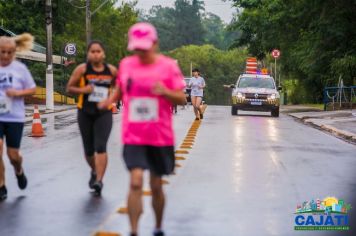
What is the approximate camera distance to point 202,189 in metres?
8.95

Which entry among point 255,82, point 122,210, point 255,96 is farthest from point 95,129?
point 255,82

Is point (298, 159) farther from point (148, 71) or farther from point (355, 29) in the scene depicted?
point (355, 29)

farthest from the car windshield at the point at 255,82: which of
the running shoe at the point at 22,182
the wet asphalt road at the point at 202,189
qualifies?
the running shoe at the point at 22,182

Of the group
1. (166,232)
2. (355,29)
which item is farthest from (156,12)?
(166,232)

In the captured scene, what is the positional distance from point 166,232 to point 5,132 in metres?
2.64

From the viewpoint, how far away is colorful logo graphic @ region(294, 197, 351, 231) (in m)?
7.02

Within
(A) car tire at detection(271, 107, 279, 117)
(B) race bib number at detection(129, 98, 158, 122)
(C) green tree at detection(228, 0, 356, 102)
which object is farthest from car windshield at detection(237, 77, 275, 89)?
(B) race bib number at detection(129, 98, 158, 122)

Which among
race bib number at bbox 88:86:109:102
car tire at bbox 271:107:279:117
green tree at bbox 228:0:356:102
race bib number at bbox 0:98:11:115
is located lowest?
car tire at bbox 271:107:279:117

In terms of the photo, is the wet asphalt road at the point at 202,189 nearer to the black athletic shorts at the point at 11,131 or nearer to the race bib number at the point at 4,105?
the black athletic shorts at the point at 11,131

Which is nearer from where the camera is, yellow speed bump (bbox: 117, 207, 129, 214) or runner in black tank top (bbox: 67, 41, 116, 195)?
yellow speed bump (bbox: 117, 207, 129, 214)

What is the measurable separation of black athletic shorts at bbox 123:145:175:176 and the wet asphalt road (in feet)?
2.70

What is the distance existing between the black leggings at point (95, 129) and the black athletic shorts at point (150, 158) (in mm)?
2378

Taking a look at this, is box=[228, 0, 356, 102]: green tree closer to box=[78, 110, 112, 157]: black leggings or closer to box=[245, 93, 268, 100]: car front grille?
box=[245, 93, 268, 100]: car front grille

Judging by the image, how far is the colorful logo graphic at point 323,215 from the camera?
702 centimetres
